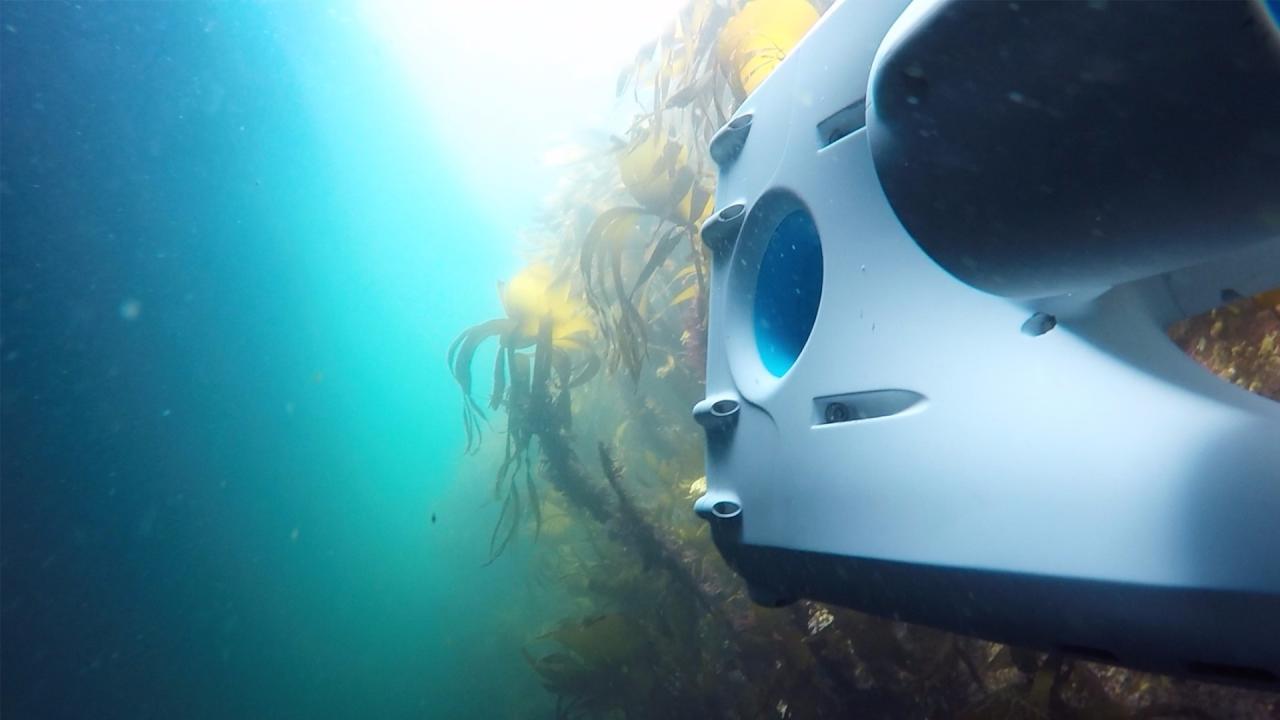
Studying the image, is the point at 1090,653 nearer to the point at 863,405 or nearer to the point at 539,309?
the point at 863,405

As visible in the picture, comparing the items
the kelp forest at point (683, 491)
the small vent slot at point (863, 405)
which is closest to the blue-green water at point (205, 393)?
the kelp forest at point (683, 491)

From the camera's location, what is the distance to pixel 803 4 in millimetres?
3443

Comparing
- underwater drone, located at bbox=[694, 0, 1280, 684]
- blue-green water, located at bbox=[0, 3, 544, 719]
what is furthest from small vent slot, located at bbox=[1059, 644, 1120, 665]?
blue-green water, located at bbox=[0, 3, 544, 719]

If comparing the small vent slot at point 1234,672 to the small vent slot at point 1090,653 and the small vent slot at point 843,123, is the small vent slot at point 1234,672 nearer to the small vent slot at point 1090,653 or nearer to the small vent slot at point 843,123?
the small vent slot at point 1090,653

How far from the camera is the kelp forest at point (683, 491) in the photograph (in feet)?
6.37

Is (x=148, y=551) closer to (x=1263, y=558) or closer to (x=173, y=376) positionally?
(x=173, y=376)

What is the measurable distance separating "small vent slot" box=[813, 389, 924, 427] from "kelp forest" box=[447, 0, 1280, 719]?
1.73ft

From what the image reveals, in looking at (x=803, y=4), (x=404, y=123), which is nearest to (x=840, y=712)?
(x=803, y=4)

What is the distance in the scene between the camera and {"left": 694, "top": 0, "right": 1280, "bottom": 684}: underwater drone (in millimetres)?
588

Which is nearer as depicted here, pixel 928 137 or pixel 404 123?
pixel 928 137

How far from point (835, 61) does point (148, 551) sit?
1688 cm

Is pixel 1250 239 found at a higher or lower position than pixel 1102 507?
higher

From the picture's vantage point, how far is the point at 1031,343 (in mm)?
1034

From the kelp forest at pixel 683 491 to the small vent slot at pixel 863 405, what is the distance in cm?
53
